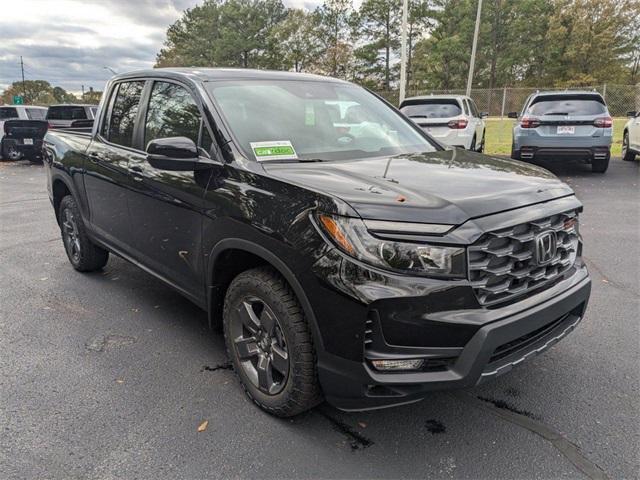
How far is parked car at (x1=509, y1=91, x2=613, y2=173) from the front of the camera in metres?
9.78

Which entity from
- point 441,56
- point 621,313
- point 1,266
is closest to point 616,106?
point 441,56

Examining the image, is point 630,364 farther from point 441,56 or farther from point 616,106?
point 441,56

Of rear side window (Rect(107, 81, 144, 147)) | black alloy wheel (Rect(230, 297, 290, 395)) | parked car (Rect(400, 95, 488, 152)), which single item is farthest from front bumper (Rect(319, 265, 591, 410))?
parked car (Rect(400, 95, 488, 152))

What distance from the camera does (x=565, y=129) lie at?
9.85m

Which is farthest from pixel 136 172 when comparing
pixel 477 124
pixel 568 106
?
pixel 477 124

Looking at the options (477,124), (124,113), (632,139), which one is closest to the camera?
(124,113)

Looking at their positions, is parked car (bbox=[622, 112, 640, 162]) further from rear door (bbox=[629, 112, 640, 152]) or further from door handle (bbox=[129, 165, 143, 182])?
door handle (bbox=[129, 165, 143, 182])

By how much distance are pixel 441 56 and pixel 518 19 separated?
919 cm

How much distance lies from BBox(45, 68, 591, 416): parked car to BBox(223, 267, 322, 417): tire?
0.01 metres

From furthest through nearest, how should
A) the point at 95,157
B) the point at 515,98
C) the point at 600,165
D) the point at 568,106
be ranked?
1. the point at 515,98
2. the point at 600,165
3. the point at 568,106
4. the point at 95,157

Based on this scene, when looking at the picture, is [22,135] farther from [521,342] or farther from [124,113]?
[521,342]

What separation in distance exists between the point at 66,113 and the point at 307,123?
1549 centimetres

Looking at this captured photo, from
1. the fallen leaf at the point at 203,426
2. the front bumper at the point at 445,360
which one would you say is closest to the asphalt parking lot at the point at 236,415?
the fallen leaf at the point at 203,426

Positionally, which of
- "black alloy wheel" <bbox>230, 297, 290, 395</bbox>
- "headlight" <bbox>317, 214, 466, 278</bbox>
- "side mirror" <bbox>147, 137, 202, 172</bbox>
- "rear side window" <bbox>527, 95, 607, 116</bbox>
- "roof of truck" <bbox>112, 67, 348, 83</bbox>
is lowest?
"black alloy wheel" <bbox>230, 297, 290, 395</bbox>
